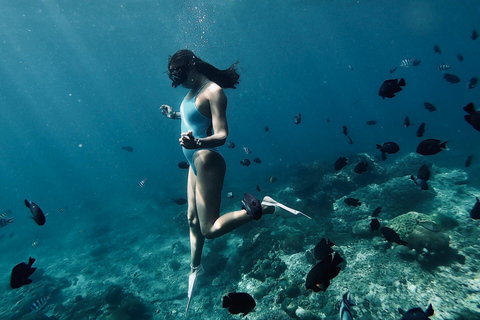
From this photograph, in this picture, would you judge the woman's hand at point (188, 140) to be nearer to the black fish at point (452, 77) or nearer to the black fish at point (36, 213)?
the black fish at point (36, 213)

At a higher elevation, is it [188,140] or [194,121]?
[194,121]

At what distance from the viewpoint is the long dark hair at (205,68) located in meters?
3.23

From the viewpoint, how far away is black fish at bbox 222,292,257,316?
2400 millimetres

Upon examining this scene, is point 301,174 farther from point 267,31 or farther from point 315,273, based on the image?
point 267,31

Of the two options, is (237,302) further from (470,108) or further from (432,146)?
(432,146)

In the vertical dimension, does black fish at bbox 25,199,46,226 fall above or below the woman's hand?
above

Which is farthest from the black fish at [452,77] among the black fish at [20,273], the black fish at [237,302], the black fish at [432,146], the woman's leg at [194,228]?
the black fish at [20,273]

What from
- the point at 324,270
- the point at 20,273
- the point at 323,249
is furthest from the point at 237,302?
the point at 20,273

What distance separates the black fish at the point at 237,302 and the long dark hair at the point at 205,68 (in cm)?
301

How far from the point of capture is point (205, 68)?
345cm

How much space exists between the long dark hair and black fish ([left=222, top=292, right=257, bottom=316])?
9.86ft

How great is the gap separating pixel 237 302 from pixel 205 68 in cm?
315

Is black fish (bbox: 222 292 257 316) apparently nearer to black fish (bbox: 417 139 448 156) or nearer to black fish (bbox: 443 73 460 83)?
black fish (bbox: 417 139 448 156)

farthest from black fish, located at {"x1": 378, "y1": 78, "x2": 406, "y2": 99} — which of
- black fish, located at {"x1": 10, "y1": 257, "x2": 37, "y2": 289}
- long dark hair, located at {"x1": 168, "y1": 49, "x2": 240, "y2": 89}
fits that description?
black fish, located at {"x1": 10, "y1": 257, "x2": 37, "y2": 289}
